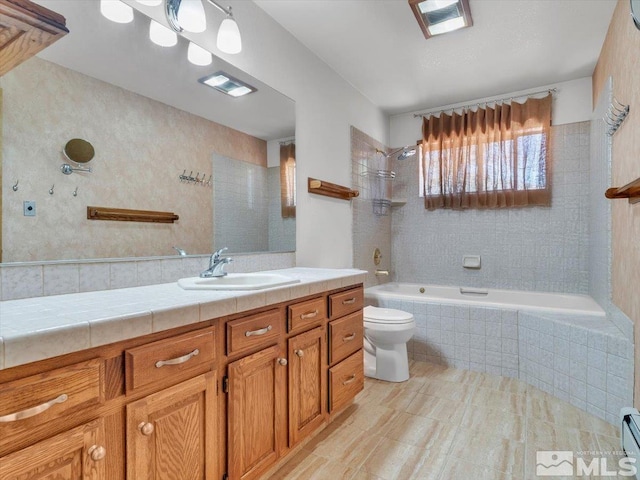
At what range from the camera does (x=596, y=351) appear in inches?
84.4

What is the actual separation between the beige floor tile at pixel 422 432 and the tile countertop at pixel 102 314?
1046 millimetres

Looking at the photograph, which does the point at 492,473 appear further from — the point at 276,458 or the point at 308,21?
A: the point at 308,21

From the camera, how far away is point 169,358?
1.08m

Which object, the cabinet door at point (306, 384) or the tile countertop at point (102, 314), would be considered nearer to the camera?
the tile countertop at point (102, 314)

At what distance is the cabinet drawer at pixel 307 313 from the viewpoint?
1615 millimetres

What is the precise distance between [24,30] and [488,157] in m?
3.59

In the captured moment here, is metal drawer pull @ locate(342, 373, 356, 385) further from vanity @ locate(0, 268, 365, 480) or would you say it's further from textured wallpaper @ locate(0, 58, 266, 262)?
textured wallpaper @ locate(0, 58, 266, 262)

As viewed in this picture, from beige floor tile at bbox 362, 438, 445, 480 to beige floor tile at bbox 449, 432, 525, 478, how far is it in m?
0.13

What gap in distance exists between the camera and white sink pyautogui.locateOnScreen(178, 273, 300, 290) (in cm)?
142

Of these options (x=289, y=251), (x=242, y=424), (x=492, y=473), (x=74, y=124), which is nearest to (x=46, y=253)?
(x=74, y=124)

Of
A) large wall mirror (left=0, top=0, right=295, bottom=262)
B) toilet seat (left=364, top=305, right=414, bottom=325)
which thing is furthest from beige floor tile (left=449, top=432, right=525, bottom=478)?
large wall mirror (left=0, top=0, right=295, bottom=262)

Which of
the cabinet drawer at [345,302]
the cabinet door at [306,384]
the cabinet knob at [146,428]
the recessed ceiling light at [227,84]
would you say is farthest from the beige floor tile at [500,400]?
the recessed ceiling light at [227,84]

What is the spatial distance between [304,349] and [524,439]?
128 cm

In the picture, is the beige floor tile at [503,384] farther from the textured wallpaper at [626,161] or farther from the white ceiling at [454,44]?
the white ceiling at [454,44]
